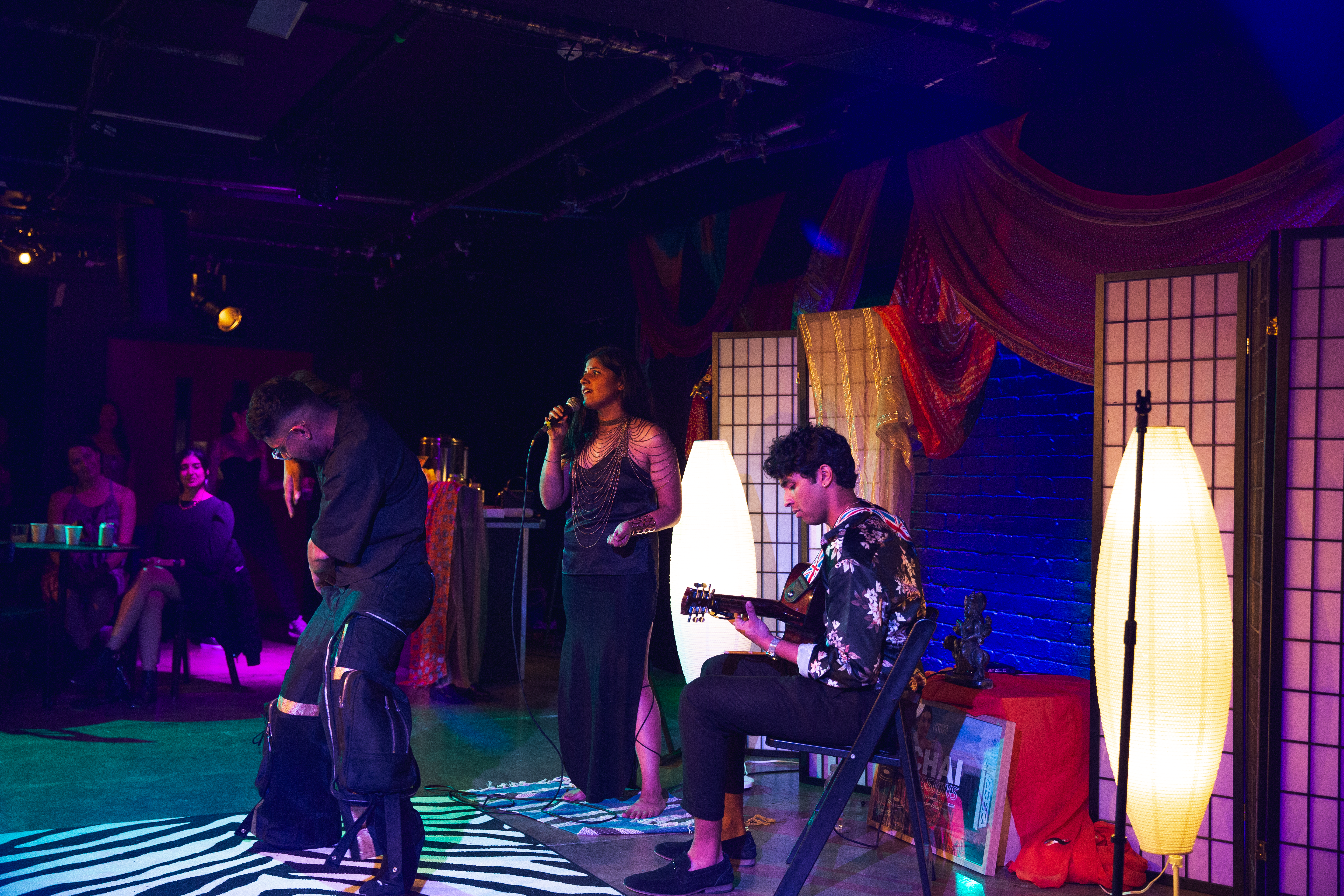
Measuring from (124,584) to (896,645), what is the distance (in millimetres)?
5080

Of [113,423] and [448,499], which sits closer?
[448,499]

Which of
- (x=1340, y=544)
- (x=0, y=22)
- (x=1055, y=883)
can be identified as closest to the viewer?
(x=1340, y=544)

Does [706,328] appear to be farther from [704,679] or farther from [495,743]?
[704,679]

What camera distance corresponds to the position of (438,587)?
6207 millimetres

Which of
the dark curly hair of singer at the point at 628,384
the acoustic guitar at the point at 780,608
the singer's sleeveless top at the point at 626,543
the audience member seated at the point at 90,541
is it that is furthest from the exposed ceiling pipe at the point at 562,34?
the audience member seated at the point at 90,541

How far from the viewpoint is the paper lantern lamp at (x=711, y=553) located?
4.36m

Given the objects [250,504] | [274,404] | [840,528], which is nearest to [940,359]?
[840,528]

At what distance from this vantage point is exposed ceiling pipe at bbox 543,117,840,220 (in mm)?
5211

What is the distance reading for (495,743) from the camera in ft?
16.7

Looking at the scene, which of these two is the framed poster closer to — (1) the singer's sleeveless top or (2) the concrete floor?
(2) the concrete floor

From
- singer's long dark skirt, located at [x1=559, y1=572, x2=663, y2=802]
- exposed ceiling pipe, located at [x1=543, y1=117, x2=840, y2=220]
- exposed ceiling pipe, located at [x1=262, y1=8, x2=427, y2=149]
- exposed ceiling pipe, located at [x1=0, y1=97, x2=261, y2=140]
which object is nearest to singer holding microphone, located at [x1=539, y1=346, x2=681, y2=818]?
singer's long dark skirt, located at [x1=559, y1=572, x2=663, y2=802]

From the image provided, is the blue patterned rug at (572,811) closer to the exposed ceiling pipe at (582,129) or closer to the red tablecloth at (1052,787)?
the red tablecloth at (1052,787)

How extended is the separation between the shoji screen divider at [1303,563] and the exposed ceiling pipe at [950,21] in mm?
1380

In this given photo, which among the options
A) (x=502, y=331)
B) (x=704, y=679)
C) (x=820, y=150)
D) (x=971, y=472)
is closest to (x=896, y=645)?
(x=704, y=679)
